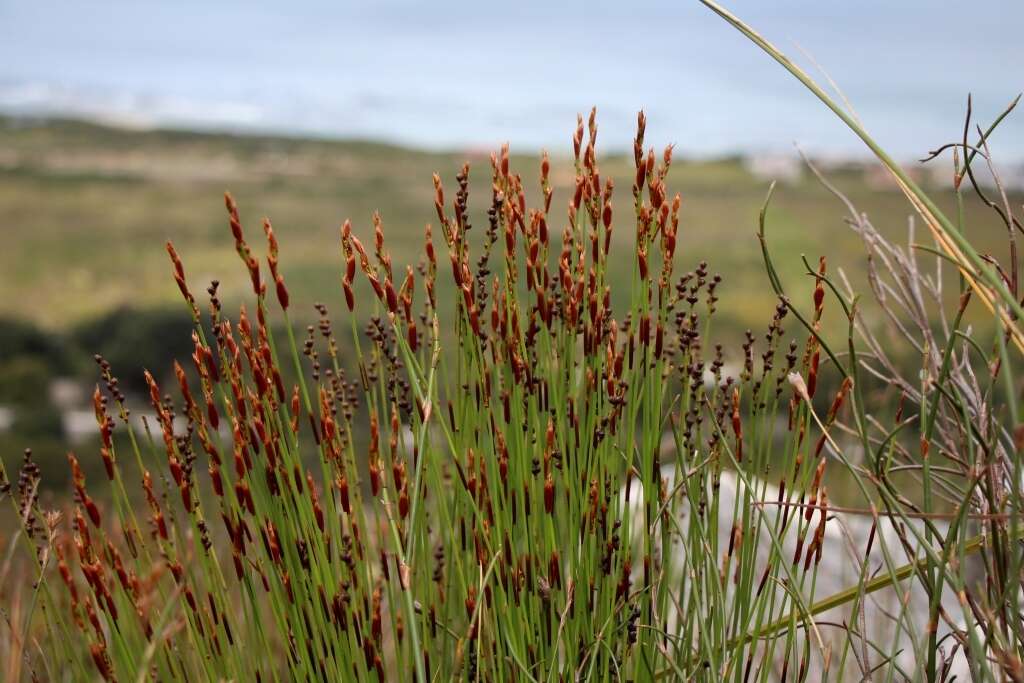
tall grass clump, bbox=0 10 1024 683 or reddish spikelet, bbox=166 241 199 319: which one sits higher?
reddish spikelet, bbox=166 241 199 319

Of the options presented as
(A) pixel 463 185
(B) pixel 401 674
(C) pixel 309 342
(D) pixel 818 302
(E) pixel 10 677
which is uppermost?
(A) pixel 463 185

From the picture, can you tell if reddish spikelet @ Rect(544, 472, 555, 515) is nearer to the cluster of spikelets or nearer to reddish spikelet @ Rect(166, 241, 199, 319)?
the cluster of spikelets

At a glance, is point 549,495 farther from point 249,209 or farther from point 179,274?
point 249,209

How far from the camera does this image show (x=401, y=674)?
65.4 inches

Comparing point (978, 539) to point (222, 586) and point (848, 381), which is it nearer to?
point (848, 381)

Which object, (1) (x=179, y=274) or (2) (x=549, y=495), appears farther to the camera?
(2) (x=549, y=495)

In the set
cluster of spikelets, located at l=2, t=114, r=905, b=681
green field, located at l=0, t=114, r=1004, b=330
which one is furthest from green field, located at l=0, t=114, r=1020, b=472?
cluster of spikelets, located at l=2, t=114, r=905, b=681

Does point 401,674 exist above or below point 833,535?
above

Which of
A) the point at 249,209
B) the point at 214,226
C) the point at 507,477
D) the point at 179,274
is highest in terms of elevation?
the point at 179,274

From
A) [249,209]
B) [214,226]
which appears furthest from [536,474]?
[249,209]

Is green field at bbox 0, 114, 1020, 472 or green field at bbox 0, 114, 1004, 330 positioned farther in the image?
green field at bbox 0, 114, 1004, 330

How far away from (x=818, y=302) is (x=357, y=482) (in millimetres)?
933

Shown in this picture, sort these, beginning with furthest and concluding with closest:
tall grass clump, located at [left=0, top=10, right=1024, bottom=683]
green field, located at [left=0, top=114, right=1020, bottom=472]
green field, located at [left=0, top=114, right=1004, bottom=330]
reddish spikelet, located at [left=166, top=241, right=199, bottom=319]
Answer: green field, located at [left=0, top=114, right=1004, bottom=330]
green field, located at [left=0, top=114, right=1020, bottom=472]
tall grass clump, located at [left=0, top=10, right=1024, bottom=683]
reddish spikelet, located at [left=166, top=241, right=199, bottom=319]

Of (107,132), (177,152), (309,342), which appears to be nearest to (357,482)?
(309,342)
